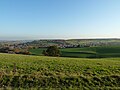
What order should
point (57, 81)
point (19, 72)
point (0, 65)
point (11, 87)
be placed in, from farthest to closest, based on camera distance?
point (0, 65) < point (19, 72) < point (57, 81) < point (11, 87)

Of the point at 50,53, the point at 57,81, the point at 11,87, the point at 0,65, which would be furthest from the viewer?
the point at 50,53

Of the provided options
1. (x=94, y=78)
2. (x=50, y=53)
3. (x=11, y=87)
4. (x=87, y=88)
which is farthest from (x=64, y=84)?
(x=50, y=53)

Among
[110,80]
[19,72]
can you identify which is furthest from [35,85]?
[110,80]

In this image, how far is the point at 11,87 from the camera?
13641mm

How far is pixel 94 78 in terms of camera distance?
15.6 m

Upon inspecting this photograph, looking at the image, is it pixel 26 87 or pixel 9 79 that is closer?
pixel 26 87

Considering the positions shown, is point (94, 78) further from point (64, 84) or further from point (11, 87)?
point (11, 87)

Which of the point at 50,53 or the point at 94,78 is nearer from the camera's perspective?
the point at 94,78

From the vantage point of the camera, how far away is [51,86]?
1398 centimetres

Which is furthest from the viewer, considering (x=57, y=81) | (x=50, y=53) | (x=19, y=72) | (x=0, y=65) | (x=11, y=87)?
(x=50, y=53)

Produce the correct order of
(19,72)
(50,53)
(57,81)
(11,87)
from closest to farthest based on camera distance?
(11,87)
(57,81)
(19,72)
(50,53)

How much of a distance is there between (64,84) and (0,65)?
8.23 metres

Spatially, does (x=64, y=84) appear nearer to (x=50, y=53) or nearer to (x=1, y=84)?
(x=1, y=84)

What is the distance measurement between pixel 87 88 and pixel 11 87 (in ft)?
17.8
